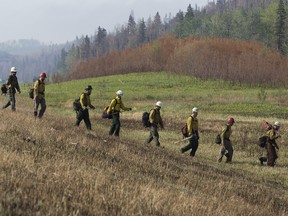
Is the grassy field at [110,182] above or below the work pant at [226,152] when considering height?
above

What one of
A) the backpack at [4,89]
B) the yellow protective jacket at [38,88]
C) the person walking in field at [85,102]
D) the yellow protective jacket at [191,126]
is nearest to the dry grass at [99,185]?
the yellow protective jacket at [191,126]

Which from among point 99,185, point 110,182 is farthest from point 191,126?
point 99,185

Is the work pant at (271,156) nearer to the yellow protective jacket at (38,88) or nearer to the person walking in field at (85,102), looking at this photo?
the person walking in field at (85,102)

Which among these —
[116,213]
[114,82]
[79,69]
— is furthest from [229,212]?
[79,69]

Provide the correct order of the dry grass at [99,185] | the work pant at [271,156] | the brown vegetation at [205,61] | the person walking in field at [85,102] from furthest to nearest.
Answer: the brown vegetation at [205,61], the person walking in field at [85,102], the work pant at [271,156], the dry grass at [99,185]

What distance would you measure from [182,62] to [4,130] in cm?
7406

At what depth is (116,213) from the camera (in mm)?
5301

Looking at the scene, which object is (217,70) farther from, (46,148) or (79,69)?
(46,148)

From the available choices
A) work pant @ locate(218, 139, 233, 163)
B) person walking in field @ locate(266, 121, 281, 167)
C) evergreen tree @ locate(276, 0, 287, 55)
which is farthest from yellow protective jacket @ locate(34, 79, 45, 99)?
evergreen tree @ locate(276, 0, 287, 55)

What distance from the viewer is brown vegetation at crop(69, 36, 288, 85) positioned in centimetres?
7106

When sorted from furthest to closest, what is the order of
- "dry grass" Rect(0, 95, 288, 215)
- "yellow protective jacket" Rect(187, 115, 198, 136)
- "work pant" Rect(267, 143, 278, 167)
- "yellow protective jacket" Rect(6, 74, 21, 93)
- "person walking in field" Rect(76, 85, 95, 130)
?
"yellow protective jacket" Rect(6, 74, 21, 93)
"person walking in field" Rect(76, 85, 95, 130)
"work pant" Rect(267, 143, 278, 167)
"yellow protective jacket" Rect(187, 115, 198, 136)
"dry grass" Rect(0, 95, 288, 215)

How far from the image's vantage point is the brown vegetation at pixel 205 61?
2798 inches

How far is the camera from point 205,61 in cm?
7900

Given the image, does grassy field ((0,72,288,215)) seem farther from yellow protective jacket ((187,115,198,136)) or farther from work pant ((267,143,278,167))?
yellow protective jacket ((187,115,198,136))
